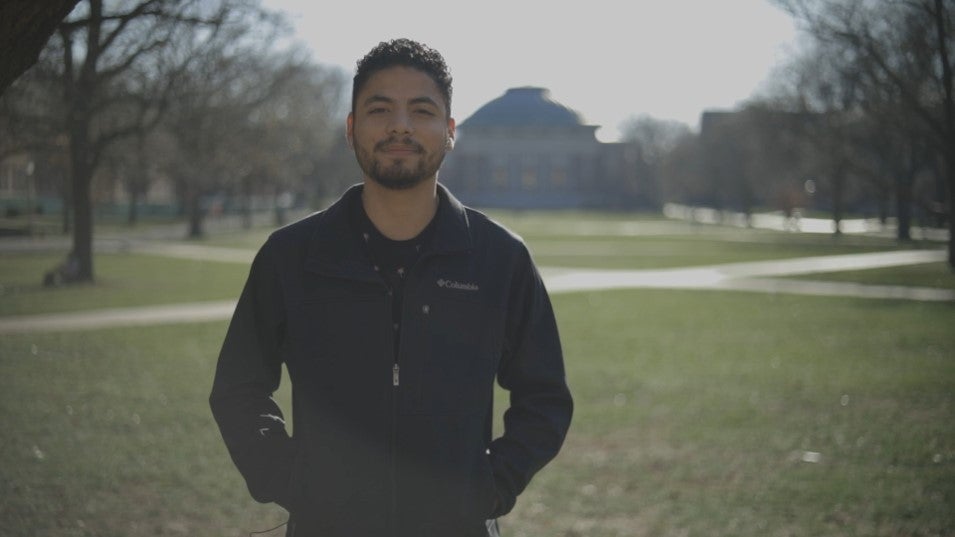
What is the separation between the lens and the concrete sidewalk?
14461mm

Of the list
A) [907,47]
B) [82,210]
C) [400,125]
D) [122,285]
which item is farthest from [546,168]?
[400,125]

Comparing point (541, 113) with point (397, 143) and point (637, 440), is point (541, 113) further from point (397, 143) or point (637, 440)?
point (397, 143)

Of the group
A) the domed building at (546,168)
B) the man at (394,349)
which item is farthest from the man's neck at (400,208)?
the domed building at (546,168)

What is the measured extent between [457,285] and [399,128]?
445 mm

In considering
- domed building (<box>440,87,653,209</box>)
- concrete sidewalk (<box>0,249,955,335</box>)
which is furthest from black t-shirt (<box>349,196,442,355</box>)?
domed building (<box>440,87,653,209</box>)

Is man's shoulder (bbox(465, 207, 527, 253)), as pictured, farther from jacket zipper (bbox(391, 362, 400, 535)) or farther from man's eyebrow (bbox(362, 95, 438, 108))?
jacket zipper (bbox(391, 362, 400, 535))

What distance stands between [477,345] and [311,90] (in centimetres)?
4377

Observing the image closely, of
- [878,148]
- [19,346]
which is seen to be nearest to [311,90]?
[878,148]

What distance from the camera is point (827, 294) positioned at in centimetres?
1934

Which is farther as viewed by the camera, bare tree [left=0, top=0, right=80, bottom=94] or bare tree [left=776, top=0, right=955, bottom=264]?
bare tree [left=776, top=0, right=955, bottom=264]

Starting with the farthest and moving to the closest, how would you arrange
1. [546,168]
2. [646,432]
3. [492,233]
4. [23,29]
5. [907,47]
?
[546,168] → [907,47] → [646,432] → [23,29] → [492,233]

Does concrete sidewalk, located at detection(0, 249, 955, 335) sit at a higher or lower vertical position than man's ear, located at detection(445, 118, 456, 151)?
lower

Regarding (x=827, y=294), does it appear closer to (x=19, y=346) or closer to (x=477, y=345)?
(x=19, y=346)

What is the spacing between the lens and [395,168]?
2525 mm
